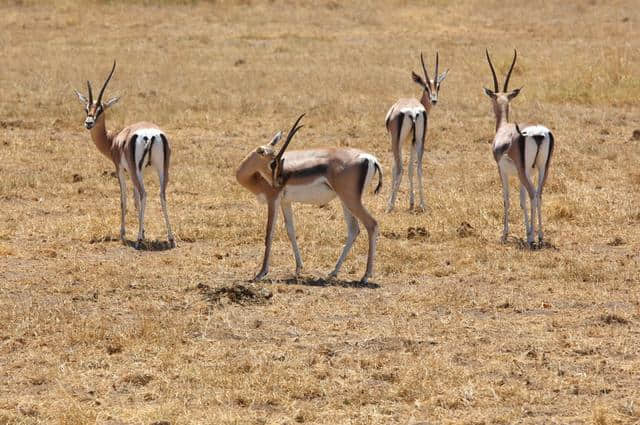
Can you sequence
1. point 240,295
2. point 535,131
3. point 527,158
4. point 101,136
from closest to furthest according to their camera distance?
1. point 240,295
2. point 535,131
3. point 527,158
4. point 101,136

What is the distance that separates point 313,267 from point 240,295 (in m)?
1.48

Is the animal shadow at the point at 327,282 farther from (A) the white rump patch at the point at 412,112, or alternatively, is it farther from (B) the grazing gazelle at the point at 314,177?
(A) the white rump patch at the point at 412,112

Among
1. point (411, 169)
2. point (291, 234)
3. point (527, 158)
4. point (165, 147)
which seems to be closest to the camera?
point (291, 234)

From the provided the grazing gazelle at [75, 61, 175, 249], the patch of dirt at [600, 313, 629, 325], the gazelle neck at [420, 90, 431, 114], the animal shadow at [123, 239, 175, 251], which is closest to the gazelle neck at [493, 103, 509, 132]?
the gazelle neck at [420, 90, 431, 114]

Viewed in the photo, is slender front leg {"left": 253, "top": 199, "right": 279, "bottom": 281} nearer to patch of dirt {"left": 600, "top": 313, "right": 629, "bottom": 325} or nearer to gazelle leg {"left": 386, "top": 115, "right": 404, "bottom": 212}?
patch of dirt {"left": 600, "top": 313, "right": 629, "bottom": 325}

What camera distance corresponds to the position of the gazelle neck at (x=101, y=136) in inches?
432

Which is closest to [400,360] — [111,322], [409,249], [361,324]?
[361,324]

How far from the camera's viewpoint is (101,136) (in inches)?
434

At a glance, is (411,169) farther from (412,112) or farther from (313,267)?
(313,267)

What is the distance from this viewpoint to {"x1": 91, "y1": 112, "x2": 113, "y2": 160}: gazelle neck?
1097 cm

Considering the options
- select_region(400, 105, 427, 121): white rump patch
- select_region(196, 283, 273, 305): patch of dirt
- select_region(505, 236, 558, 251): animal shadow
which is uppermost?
select_region(400, 105, 427, 121): white rump patch

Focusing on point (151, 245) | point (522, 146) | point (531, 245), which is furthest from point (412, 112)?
point (151, 245)

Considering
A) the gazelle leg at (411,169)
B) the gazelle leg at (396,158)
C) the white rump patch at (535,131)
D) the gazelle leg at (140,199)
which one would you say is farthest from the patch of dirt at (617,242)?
the gazelle leg at (140,199)

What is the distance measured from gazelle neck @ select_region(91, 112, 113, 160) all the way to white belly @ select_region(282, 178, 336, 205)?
3.06 metres
